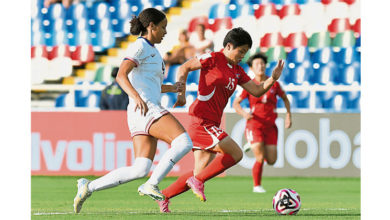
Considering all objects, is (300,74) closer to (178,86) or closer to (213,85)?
(213,85)

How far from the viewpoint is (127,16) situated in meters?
16.6

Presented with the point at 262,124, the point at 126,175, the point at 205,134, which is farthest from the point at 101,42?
the point at 126,175

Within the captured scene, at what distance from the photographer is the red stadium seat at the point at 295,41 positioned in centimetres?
1562

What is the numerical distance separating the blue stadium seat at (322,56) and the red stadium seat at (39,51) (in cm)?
568

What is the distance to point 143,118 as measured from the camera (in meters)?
6.87

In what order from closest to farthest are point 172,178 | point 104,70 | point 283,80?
point 172,178
point 283,80
point 104,70

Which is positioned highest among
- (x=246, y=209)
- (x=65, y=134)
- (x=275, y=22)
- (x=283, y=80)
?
(x=275, y=22)

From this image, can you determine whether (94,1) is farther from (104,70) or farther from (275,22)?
(275,22)

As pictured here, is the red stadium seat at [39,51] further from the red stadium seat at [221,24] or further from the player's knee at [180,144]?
the player's knee at [180,144]

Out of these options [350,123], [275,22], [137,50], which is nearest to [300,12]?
[275,22]

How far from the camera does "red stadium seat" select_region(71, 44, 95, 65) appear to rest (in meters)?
16.4

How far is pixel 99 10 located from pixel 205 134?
9.53 m

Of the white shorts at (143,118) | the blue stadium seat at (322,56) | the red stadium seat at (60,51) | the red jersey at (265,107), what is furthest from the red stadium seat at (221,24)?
the white shorts at (143,118)

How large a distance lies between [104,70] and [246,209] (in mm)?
8608
